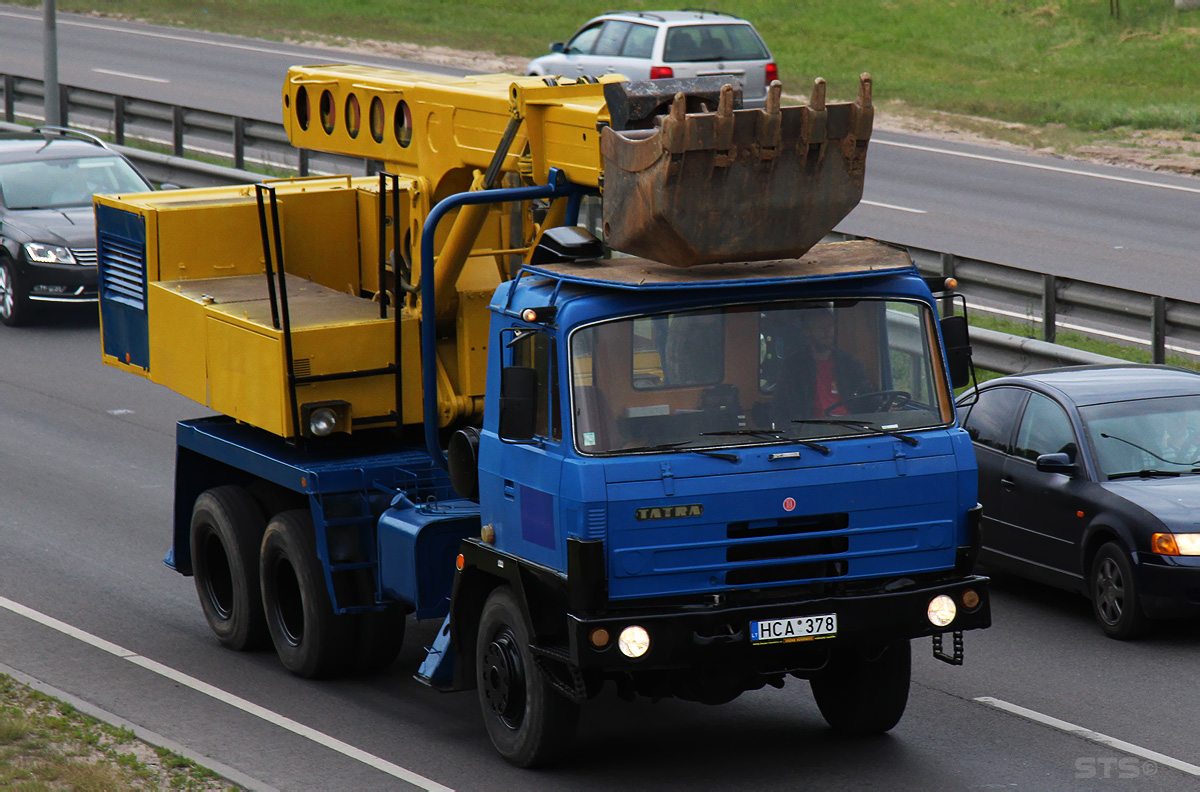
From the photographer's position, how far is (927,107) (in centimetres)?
3447

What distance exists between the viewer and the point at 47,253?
67.4 feet

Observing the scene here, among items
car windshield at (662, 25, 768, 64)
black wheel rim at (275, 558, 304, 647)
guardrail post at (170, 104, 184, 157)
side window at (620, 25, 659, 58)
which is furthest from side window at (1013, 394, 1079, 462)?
guardrail post at (170, 104, 184, 157)

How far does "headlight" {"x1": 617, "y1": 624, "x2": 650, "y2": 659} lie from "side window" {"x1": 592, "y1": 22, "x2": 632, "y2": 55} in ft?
71.2

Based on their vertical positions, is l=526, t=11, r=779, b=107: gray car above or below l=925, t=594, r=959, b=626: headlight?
above

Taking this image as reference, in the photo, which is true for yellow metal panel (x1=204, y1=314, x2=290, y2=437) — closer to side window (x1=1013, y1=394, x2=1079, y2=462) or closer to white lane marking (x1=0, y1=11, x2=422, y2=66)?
side window (x1=1013, y1=394, x2=1079, y2=462)

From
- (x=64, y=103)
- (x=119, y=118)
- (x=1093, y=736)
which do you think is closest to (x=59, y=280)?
(x=119, y=118)

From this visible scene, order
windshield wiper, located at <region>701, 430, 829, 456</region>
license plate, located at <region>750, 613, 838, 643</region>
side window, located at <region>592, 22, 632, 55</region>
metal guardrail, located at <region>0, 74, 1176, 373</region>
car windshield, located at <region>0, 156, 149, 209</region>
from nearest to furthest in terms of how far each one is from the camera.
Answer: license plate, located at <region>750, 613, 838, 643</region> < windshield wiper, located at <region>701, 430, 829, 456</region> < metal guardrail, located at <region>0, 74, 1176, 373</region> < car windshield, located at <region>0, 156, 149, 209</region> < side window, located at <region>592, 22, 632, 55</region>

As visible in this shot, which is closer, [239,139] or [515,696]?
[515,696]

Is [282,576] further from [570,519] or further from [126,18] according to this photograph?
A: [126,18]

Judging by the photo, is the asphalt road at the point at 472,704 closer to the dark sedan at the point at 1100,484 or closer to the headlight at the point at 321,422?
the dark sedan at the point at 1100,484

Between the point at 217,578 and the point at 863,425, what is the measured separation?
4.88 meters

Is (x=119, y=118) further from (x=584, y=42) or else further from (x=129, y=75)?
(x=129, y=75)

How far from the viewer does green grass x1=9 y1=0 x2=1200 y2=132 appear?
34.3 meters

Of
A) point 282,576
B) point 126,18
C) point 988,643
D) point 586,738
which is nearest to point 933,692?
point 988,643
